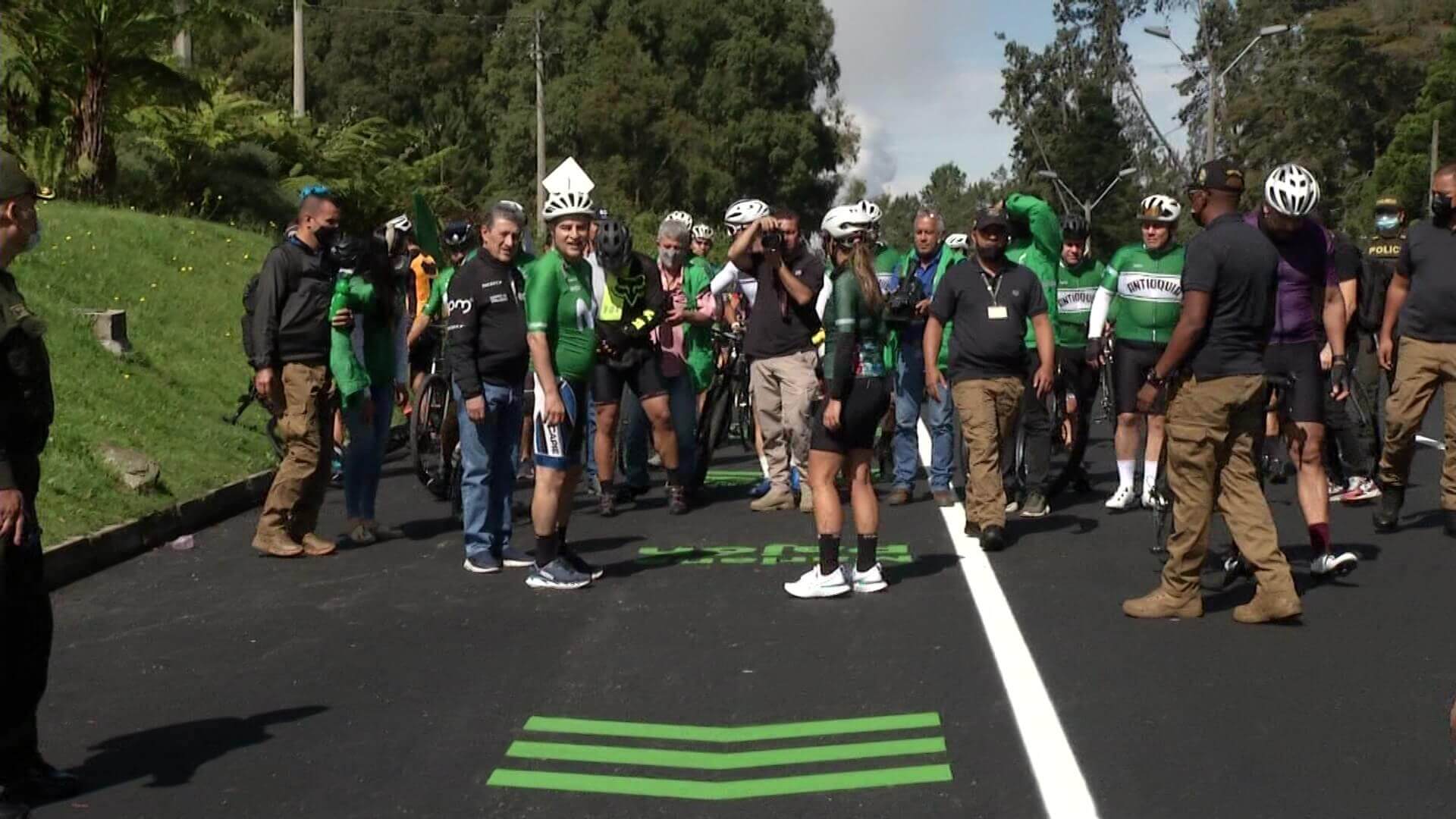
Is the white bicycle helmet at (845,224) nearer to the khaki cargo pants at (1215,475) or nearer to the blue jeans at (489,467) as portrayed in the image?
the khaki cargo pants at (1215,475)

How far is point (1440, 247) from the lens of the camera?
415 inches

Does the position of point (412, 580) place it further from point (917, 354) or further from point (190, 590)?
point (917, 354)

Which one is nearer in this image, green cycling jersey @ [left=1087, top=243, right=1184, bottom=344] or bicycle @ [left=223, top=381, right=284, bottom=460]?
green cycling jersey @ [left=1087, top=243, right=1184, bottom=344]

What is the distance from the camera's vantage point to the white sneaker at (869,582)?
9.16 m

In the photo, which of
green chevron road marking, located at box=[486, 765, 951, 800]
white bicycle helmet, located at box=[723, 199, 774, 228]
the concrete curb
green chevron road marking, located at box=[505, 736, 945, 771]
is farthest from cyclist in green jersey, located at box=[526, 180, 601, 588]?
green chevron road marking, located at box=[486, 765, 951, 800]

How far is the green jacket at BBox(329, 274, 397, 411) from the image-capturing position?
10672 millimetres

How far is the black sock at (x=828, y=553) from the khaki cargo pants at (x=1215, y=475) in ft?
5.28

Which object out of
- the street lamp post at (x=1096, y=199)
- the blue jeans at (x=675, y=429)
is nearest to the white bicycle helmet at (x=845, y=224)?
the blue jeans at (x=675, y=429)

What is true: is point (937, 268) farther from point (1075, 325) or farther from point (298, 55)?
point (298, 55)

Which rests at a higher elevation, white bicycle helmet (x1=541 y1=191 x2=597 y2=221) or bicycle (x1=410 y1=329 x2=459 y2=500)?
white bicycle helmet (x1=541 y1=191 x2=597 y2=221)

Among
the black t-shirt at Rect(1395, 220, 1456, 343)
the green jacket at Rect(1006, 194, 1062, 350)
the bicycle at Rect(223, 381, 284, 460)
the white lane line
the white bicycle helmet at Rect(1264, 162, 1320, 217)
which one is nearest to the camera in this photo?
the white lane line

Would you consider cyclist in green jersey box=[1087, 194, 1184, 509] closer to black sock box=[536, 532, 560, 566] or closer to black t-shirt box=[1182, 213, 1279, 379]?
black t-shirt box=[1182, 213, 1279, 379]

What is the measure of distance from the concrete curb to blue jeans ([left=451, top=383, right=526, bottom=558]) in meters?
2.07

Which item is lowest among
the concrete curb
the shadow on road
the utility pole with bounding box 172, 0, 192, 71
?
the concrete curb
